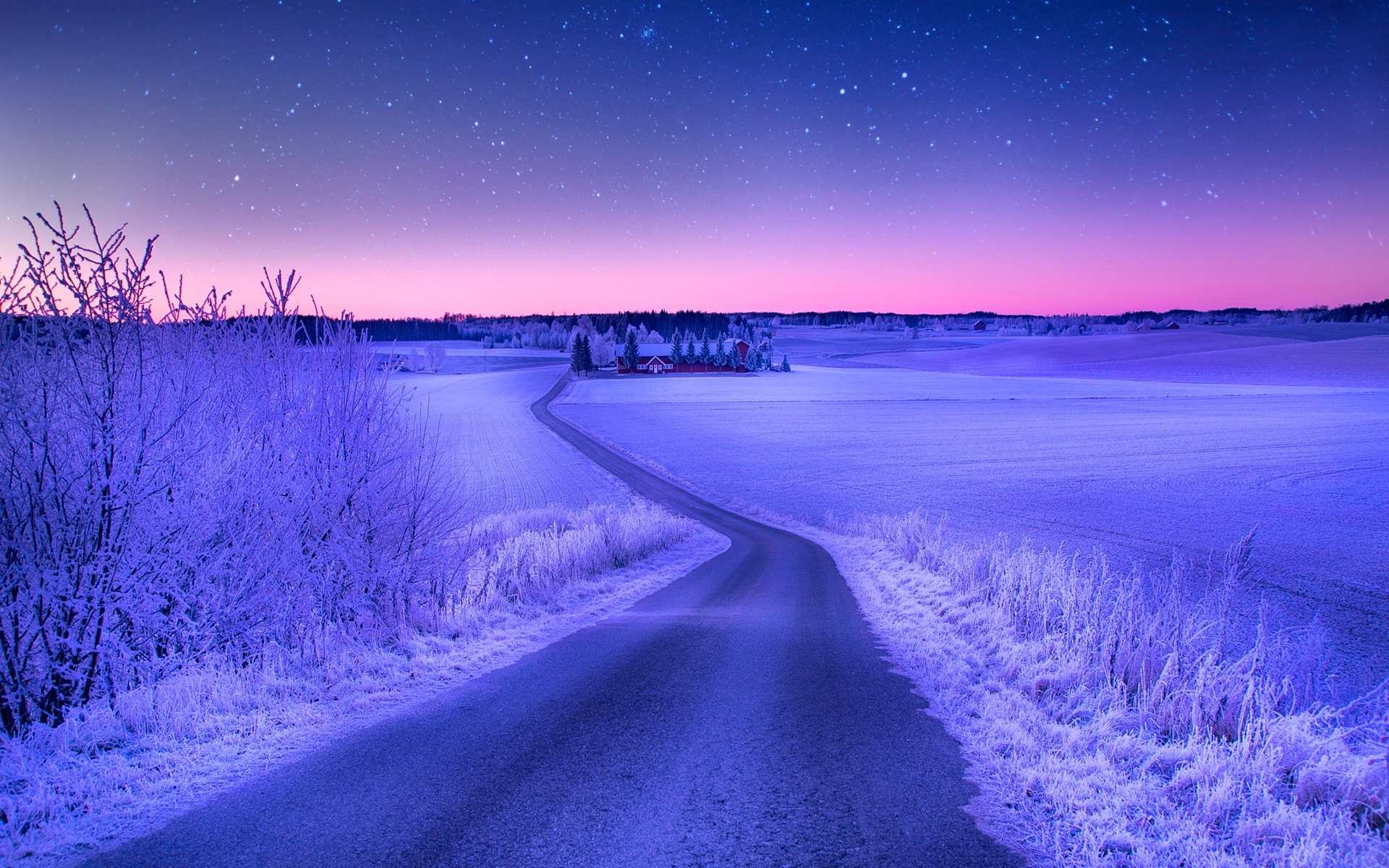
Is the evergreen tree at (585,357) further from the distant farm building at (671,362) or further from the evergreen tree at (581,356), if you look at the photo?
the distant farm building at (671,362)

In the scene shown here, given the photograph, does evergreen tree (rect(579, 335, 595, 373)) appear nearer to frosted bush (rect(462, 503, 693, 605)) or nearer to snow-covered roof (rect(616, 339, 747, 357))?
snow-covered roof (rect(616, 339, 747, 357))

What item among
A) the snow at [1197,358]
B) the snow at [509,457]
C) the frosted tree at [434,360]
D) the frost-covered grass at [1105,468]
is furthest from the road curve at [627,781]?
the frosted tree at [434,360]

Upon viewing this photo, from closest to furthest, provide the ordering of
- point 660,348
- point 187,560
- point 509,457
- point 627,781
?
point 627,781 → point 187,560 → point 509,457 → point 660,348

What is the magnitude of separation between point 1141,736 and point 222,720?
24.1ft

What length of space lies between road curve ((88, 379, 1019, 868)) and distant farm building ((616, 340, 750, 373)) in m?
113

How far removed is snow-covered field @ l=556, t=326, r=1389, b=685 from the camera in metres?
16.0

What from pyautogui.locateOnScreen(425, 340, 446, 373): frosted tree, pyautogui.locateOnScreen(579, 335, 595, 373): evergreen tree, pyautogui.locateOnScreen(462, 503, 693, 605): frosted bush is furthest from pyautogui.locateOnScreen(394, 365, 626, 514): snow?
pyautogui.locateOnScreen(425, 340, 446, 373): frosted tree

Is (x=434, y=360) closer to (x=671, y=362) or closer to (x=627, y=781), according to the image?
(x=671, y=362)

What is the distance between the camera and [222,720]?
17.7 feet

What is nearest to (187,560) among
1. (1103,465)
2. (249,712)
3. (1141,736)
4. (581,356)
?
(249,712)

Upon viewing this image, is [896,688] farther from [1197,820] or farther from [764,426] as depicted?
[764,426]

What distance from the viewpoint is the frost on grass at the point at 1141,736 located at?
13.2ft

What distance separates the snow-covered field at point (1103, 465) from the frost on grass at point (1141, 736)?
167 inches

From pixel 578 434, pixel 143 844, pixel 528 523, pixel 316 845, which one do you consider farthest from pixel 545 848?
pixel 578 434
